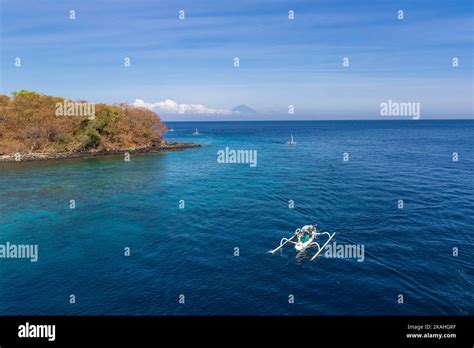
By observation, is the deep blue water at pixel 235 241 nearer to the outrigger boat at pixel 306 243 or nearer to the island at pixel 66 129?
the outrigger boat at pixel 306 243

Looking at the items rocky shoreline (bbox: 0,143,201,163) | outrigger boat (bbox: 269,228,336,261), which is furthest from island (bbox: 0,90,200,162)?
outrigger boat (bbox: 269,228,336,261)

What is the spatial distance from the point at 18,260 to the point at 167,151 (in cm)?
9674

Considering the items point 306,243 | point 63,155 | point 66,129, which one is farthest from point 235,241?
point 66,129

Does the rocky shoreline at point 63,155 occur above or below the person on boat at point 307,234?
above

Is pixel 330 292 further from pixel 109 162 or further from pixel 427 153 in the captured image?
pixel 427 153

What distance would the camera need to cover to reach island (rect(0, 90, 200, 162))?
372 feet

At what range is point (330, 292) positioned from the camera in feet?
110

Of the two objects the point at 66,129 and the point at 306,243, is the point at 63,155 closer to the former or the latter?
the point at 66,129

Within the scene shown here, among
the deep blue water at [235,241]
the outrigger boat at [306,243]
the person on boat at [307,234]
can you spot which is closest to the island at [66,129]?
the deep blue water at [235,241]

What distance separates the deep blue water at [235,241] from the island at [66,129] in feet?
107

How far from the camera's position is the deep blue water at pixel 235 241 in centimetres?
3250

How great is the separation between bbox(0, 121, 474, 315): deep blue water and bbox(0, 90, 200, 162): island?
32.7 m
